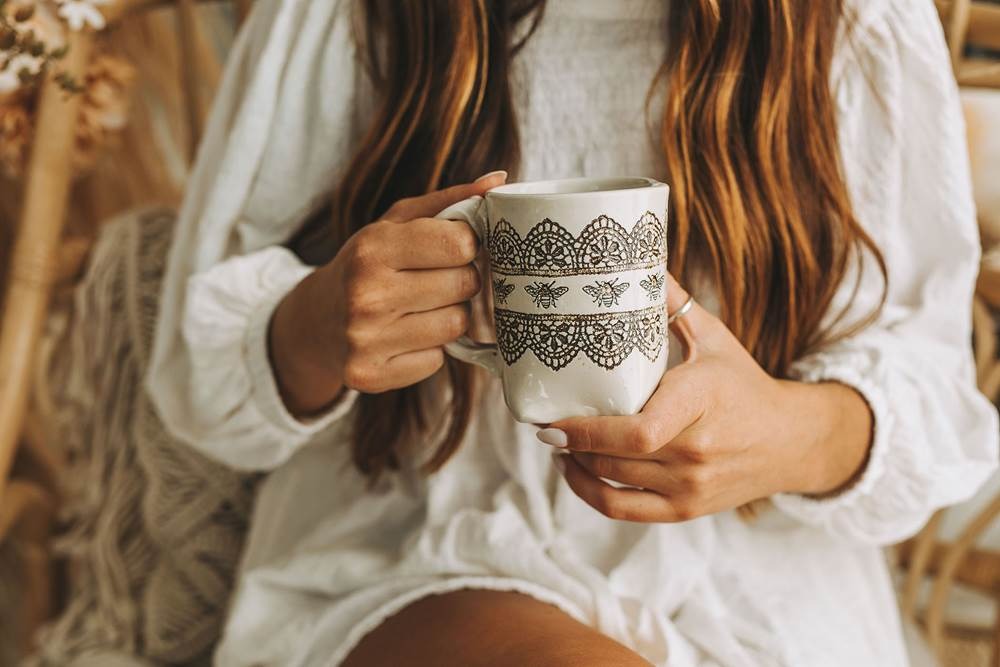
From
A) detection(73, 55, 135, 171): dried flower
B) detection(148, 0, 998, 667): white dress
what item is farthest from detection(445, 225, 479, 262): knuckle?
detection(73, 55, 135, 171): dried flower

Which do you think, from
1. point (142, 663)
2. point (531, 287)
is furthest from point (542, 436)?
point (142, 663)

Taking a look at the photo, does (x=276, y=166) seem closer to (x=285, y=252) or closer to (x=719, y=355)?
(x=285, y=252)

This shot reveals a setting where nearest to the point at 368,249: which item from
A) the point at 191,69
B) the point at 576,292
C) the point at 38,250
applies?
the point at 576,292

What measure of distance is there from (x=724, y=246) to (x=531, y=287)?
24cm

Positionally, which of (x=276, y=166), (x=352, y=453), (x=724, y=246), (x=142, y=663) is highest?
(x=276, y=166)

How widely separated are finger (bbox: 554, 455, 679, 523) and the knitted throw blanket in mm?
466

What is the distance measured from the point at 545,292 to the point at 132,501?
A: 2.11 feet

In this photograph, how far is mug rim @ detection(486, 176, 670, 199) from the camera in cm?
40

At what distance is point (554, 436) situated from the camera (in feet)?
1.53

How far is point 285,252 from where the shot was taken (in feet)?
2.31

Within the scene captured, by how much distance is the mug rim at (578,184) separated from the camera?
0.40 meters

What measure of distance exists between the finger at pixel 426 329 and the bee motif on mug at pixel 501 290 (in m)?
0.05

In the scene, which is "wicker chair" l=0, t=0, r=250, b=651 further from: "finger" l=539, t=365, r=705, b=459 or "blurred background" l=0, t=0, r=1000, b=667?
"finger" l=539, t=365, r=705, b=459

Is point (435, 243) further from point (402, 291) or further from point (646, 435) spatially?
point (646, 435)
